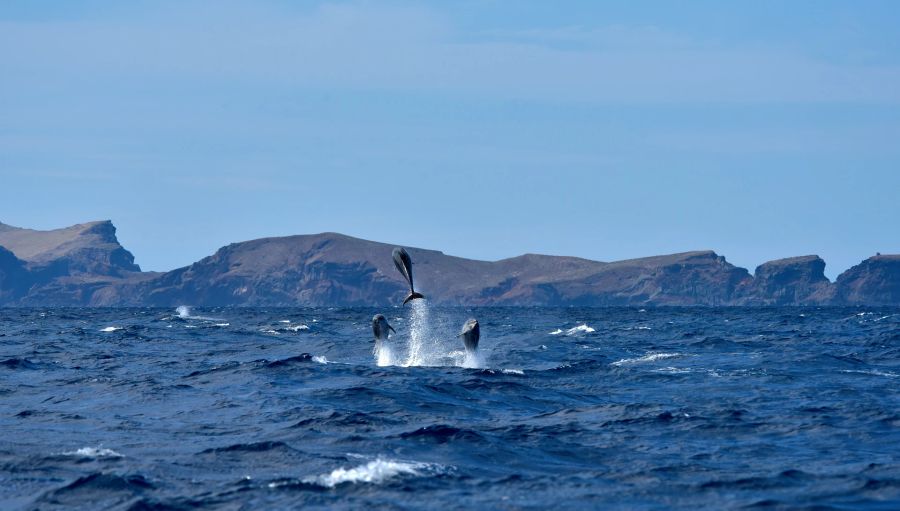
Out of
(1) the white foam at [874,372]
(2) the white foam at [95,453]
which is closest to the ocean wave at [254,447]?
(2) the white foam at [95,453]

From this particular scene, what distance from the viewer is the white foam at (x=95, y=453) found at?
978 inches

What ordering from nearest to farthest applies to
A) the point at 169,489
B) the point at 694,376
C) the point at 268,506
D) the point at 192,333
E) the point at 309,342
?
the point at 268,506
the point at 169,489
the point at 694,376
the point at 309,342
the point at 192,333

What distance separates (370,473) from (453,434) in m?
4.98

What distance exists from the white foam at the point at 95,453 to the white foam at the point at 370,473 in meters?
5.05

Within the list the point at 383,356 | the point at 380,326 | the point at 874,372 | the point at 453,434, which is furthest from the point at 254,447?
the point at 383,356

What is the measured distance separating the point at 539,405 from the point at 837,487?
13361 millimetres

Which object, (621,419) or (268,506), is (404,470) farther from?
(621,419)

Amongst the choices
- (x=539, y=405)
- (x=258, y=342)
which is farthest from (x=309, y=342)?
(x=539, y=405)

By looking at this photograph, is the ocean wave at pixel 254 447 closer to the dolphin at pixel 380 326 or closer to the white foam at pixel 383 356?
the dolphin at pixel 380 326

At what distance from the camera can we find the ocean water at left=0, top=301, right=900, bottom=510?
21172 millimetres

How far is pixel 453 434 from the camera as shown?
27.2 metres

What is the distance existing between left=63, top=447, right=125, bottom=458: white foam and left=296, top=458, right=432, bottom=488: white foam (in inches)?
199

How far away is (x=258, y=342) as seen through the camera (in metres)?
76.9

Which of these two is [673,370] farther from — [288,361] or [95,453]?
[95,453]
